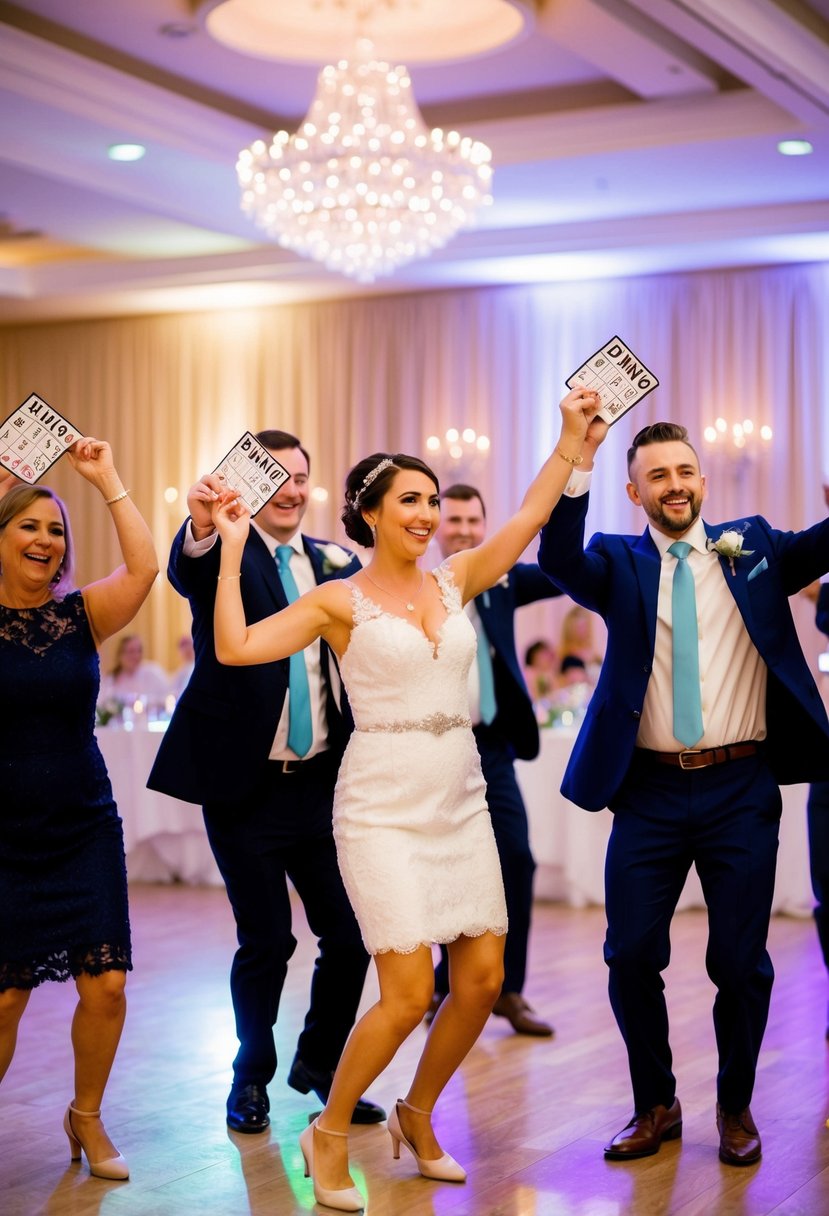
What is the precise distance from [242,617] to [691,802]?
1.26m

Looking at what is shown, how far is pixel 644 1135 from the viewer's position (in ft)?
13.7

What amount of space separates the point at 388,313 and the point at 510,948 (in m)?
7.79

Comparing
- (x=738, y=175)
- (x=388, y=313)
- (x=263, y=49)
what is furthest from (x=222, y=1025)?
(x=388, y=313)

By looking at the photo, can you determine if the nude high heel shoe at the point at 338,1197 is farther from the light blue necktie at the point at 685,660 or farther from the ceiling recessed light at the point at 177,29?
the ceiling recessed light at the point at 177,29

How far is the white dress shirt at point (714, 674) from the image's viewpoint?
410 cm

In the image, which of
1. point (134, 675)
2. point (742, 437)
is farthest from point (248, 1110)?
point (742, 437)

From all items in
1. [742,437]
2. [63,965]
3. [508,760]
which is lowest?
[63,965]

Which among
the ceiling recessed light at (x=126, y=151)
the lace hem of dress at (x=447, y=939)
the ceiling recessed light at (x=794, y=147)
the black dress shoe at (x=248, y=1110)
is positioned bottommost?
the black dress shoe at (x=248, y=1110)

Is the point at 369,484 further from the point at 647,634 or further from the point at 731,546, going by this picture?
the point at 731,546

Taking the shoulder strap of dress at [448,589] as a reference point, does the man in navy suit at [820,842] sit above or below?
below

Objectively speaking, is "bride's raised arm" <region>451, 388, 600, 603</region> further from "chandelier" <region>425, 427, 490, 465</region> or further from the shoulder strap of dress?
"chandelier" <region>425, 427, 490, 465</region>

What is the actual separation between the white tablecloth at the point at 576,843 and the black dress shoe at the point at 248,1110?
3.81 metres

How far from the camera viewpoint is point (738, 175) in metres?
9.65

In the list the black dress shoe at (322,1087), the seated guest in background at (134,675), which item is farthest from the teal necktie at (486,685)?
the seated guest in background at (134,675)
